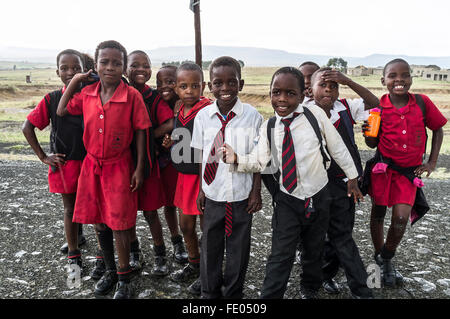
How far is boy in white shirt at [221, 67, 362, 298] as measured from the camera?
8.96 ft

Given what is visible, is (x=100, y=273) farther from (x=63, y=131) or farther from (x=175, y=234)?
(x=63, y=131)

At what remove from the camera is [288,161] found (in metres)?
2.73

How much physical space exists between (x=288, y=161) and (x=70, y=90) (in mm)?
2001

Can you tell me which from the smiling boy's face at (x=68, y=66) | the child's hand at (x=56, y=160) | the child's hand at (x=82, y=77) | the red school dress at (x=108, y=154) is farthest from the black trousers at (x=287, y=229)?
the smiling boy's face at (x=68, y=66)

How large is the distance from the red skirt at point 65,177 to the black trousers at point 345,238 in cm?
246

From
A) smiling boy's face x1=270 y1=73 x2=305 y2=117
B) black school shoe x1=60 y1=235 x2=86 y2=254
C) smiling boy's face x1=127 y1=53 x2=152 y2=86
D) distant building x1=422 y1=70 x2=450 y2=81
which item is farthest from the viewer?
distant building x1=422 y1=70 x2=450 y2=81

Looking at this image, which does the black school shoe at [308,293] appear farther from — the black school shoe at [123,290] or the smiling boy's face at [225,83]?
the smiling boy's face at [225,83]

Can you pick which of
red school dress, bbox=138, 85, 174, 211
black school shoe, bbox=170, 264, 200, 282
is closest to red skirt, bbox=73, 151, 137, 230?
red school dress, bbox=138, 85, 174, 211

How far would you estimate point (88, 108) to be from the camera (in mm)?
2986

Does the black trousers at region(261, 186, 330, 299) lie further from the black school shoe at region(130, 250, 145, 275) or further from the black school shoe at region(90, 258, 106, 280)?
the black school shoe at region(90, 258, 106, 280)

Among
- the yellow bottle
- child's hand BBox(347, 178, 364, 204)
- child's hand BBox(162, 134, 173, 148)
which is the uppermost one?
the yellow bottle

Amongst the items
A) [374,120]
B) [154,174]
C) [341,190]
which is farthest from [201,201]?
[374,120]
